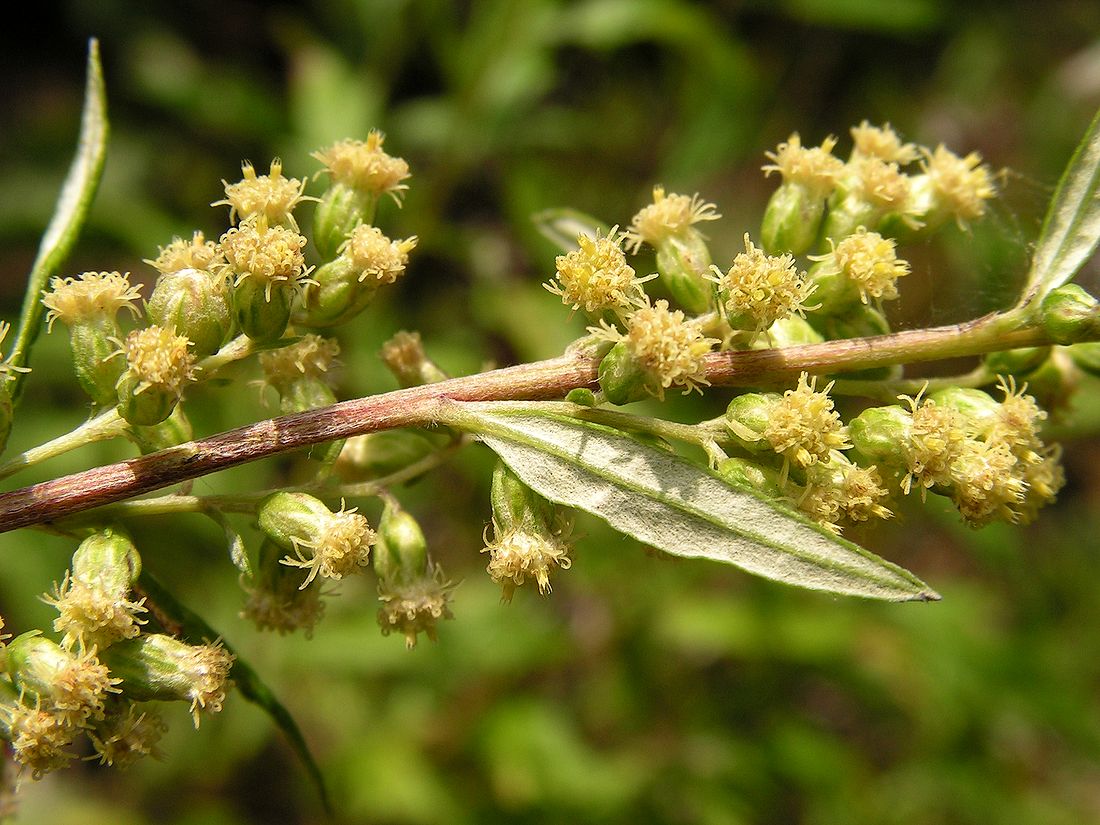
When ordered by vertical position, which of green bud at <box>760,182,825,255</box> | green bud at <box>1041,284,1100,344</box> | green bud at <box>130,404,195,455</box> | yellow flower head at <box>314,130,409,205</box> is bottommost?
green bud at <box>130,404,195,455</box>

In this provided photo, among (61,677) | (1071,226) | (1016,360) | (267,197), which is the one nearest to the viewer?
(61,677)

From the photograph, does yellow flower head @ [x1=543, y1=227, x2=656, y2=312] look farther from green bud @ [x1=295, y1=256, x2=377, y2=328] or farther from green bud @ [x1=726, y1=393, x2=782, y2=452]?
green bud @ [x1=295, y1=256, x2=377, y2=328]

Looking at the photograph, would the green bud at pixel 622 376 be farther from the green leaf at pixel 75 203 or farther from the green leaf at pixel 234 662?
the green leaf at pixel 75 203

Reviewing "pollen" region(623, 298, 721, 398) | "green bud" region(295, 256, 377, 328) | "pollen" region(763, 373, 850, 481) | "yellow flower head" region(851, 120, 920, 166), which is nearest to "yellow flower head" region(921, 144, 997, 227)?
"yellow flower head" region(851, 120, 920, 166)

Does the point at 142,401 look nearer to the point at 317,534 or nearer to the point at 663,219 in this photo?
the point at 317,534

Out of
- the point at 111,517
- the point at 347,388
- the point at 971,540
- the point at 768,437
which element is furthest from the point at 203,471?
the point at 971,540

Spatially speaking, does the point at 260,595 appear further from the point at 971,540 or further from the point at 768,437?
the point at 971,540

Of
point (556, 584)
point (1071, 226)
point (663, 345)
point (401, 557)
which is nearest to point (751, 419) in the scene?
point (663, 345)
